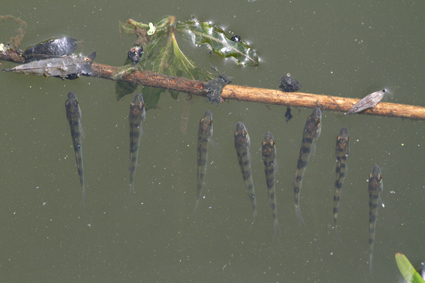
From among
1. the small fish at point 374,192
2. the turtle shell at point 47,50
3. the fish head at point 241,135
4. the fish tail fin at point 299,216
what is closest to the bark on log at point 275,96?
the turtle shell at point 47,50

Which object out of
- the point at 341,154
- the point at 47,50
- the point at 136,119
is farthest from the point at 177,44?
the point at 341,154

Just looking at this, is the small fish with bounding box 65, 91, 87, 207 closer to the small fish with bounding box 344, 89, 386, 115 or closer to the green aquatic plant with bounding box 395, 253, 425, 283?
the small fish with bounding box 344, 89, 386, 115

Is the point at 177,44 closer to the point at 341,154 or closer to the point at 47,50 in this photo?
the point at 47,50

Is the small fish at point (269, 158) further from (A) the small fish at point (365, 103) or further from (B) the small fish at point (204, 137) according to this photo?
(A) the small fish at point (365, 103)

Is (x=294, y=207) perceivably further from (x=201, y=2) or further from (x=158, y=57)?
(x=201, y=2)

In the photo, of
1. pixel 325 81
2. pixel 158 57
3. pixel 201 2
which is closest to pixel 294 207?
pixel 325 81

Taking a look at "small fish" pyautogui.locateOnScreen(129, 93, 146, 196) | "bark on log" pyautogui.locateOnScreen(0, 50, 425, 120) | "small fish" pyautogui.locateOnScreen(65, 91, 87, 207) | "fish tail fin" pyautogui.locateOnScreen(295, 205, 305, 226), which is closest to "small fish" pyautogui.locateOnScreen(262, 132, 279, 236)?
"fish tail fin" pyautogui.locateOnScreen(295, 205, 305, 226)
